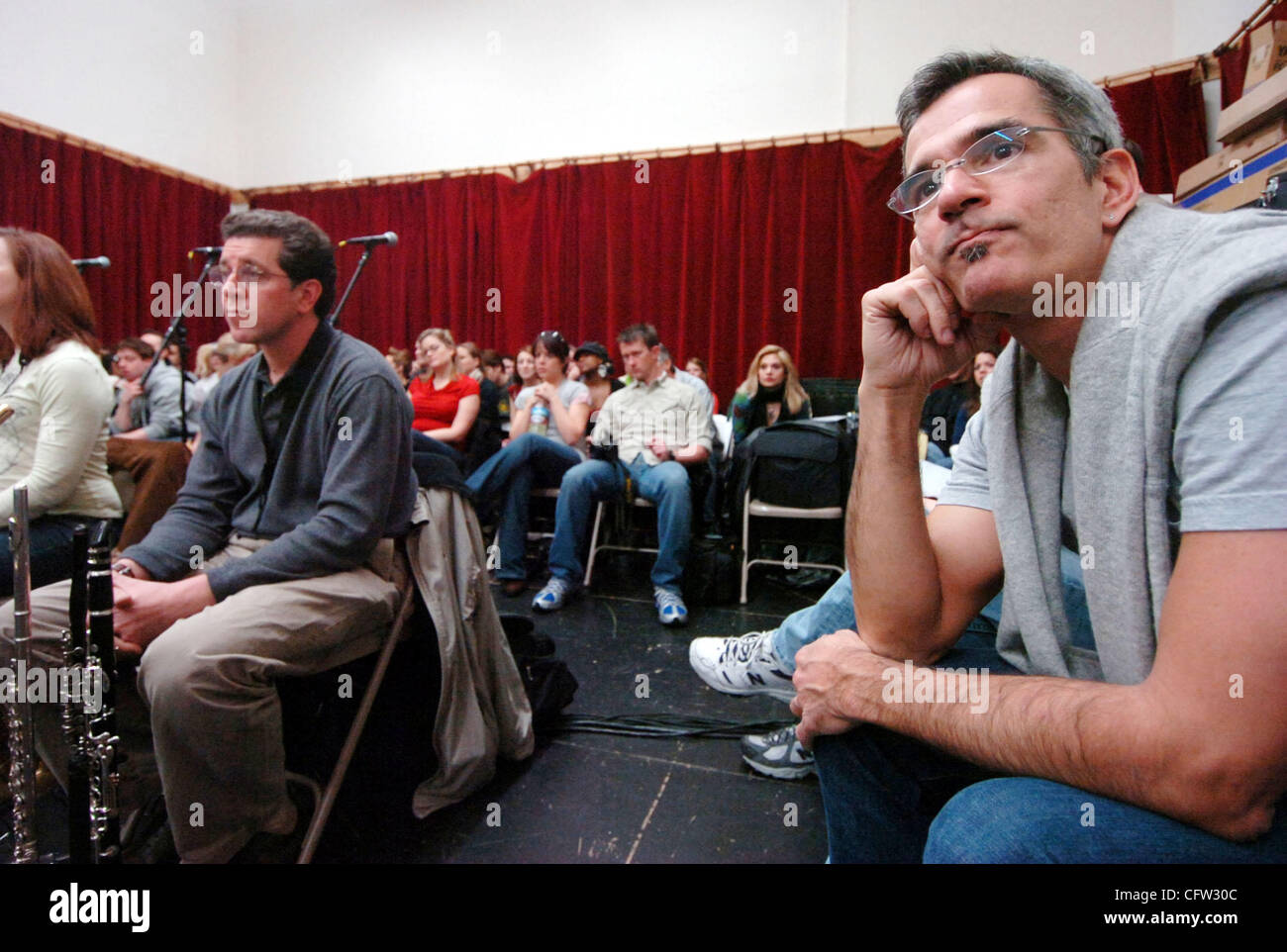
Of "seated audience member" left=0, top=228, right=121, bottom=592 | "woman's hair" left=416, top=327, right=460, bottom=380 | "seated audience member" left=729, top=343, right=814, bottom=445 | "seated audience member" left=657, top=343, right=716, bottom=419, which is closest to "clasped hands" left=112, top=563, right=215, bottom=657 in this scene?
"seated audience member" left=0, top=228, right=121, bottom=592

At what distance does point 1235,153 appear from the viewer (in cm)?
255

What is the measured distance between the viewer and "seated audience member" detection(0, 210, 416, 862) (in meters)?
1.08

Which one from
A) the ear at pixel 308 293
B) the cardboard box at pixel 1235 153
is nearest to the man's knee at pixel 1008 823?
the ear at pixel 308 293

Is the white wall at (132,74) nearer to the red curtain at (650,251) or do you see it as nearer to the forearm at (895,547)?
the red curtain at (650,251)

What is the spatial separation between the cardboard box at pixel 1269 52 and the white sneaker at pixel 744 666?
302cm

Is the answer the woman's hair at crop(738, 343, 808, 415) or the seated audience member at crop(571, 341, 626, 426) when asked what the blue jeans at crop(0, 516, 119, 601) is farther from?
the woman's hair at crop(738, 343, 808, 415)

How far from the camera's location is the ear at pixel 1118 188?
2.51 feet

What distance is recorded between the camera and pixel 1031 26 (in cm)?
433

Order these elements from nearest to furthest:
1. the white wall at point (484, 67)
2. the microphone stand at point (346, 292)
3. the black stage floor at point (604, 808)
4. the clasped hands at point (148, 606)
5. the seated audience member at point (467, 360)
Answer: the clasped hands at point (148, 606)
the black stage floor at point (604, 808)
the microphone stand at point (346, 292)
the seated audience member at point (467, 360)
the white wall at point (484, 67)

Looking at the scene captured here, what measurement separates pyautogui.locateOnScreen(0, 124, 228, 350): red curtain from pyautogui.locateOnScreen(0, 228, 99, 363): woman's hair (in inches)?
166

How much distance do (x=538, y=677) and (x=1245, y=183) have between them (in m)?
2.82

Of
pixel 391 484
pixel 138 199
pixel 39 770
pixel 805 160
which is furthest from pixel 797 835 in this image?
pixel 138 199

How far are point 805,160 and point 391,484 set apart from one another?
4.59 meters
